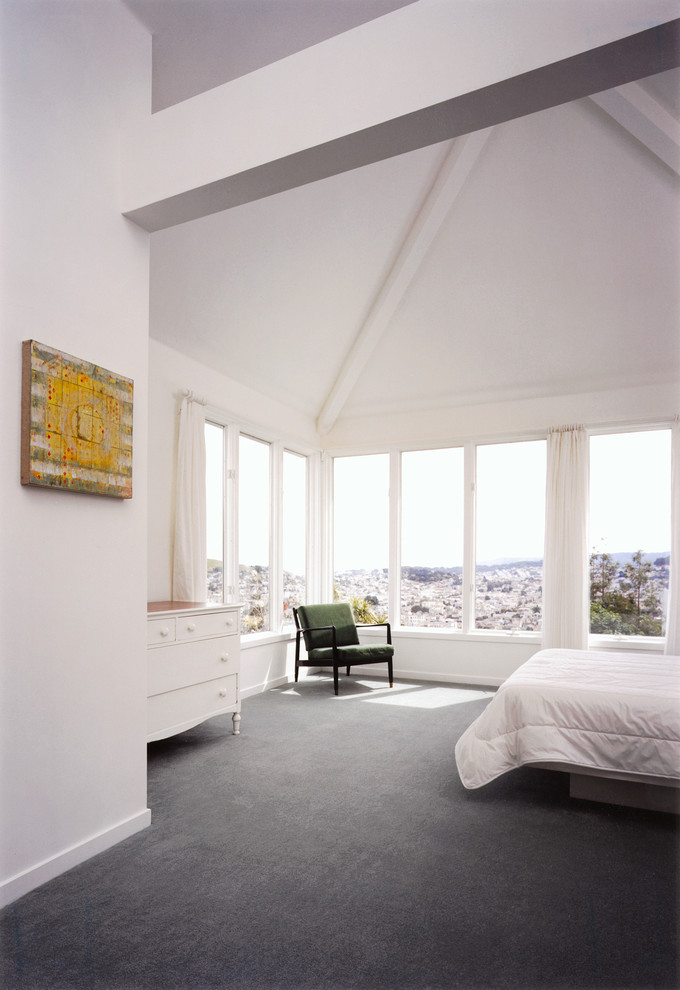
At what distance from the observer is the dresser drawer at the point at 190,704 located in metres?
3.62

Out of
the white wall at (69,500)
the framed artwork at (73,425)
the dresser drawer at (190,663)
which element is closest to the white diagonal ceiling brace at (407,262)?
the white wall at (69,500)

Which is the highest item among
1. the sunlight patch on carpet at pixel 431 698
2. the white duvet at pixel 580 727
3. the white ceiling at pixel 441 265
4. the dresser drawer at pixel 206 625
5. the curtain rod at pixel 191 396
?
the white ceiling at pixel 441 265

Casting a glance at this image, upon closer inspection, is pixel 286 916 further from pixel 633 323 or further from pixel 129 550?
pixel 633 323

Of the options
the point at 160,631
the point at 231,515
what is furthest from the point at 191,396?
the point at 160,631

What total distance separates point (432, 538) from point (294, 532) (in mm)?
1444

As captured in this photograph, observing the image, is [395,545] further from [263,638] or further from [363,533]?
[263,638]

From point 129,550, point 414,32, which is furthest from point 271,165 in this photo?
point 129,550

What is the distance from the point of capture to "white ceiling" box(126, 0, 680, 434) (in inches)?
169

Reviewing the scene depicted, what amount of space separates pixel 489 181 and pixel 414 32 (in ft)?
9.98

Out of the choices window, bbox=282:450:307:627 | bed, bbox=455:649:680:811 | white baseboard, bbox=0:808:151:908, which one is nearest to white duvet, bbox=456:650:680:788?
bed, bbox=455:649:680:811

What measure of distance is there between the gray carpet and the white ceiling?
336cm

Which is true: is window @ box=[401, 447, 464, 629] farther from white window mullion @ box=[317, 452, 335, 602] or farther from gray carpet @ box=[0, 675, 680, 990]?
gray carpet @ box=[0, 675, 680, 990]

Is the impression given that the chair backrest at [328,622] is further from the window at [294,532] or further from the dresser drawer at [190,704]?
the dresser drawer at [190,704]

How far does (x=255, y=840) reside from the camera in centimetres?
268
